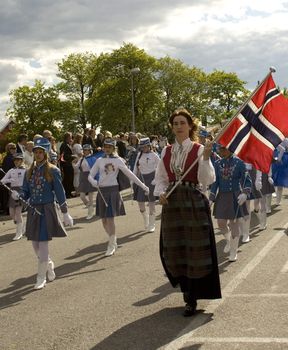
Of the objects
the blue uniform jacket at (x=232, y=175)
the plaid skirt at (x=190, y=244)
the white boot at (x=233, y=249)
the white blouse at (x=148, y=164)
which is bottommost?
the white boot at (x=233, y=249)

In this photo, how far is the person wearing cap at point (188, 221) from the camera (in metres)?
5.79

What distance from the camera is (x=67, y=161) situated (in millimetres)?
18516

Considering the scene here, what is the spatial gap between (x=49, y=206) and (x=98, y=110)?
168ft

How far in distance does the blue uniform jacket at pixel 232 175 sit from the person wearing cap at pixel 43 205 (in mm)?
2553

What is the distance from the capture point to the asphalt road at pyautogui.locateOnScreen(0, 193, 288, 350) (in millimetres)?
5133

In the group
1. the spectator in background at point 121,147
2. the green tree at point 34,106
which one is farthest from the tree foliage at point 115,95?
the spectator in background at point 121,147

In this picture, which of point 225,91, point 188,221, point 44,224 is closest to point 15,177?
point 44,224

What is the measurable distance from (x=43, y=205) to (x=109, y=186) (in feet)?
7.18

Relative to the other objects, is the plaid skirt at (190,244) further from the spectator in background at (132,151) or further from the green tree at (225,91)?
the green tree at (225,91)

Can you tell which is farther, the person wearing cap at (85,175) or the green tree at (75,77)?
the green tree at (75,77)

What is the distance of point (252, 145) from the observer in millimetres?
6984

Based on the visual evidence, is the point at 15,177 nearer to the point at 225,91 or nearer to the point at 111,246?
the point at 111,246

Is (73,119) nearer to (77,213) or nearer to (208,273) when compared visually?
(77,213)

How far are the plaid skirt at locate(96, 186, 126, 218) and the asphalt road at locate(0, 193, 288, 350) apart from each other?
717mm
